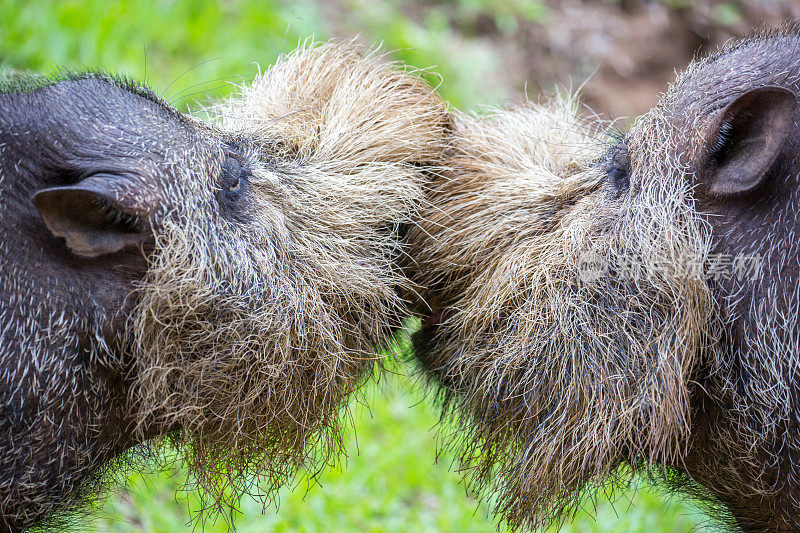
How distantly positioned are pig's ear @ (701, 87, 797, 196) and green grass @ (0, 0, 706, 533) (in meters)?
1.58

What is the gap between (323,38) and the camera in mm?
6703

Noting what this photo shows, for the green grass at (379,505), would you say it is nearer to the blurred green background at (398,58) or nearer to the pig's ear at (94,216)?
the blurred green background at (398,58)

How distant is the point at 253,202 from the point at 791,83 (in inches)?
68.0

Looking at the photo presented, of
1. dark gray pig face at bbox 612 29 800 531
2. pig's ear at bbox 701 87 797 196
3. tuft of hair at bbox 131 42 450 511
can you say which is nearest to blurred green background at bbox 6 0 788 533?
tuft of hair at bbox 131 42 450 511

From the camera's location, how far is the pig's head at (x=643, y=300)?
2447mm

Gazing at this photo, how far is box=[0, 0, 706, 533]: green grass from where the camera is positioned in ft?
14.6

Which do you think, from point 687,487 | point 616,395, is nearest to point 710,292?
point 616,395

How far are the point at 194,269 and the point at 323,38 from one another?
4.54m

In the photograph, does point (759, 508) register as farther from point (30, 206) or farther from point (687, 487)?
point (30, 206)

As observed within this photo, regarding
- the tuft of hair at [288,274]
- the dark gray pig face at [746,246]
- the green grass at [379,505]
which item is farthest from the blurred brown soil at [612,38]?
the dark gray pig face at [746,246]

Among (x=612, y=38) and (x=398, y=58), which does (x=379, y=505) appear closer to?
(x=398, y=58)

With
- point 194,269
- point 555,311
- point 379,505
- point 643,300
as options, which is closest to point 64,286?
point 194,269

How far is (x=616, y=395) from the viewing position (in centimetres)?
262

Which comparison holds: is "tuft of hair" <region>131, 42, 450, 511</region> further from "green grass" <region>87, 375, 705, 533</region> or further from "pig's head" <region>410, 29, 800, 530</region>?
"green grass" <region>87, 375, 705, 533</region>
